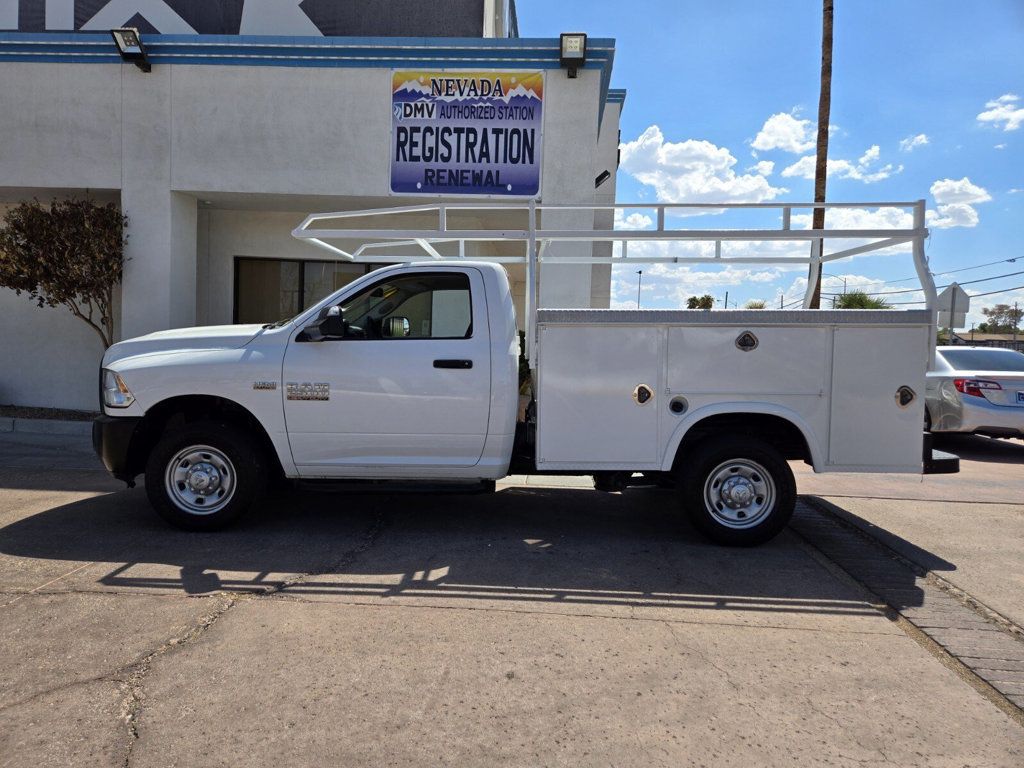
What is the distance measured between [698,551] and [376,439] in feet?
8.10

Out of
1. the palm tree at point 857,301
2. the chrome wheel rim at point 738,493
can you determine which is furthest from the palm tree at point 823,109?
the chrome wheel rim at point 738,493

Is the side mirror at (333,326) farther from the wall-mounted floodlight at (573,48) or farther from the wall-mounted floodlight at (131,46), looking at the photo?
the wall-mounted floodlight at (131,46)

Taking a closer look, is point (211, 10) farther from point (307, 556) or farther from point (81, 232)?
point (307, 556)

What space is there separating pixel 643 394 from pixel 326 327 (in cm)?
226

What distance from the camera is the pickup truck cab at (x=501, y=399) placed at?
17.1ft

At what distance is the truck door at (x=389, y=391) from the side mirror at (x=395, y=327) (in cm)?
1

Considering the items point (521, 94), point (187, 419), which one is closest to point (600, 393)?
point (187, 419)

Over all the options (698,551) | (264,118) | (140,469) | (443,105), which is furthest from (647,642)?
(264,118)

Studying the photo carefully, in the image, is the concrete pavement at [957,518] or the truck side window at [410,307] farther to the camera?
the truck side window at [410,307]

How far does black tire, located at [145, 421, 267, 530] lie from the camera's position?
5410 mm

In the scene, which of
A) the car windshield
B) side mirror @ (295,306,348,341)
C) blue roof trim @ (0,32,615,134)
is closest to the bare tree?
blue roof trim @ (0,32,615,134)

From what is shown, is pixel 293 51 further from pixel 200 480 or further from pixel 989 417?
pixel 989 417

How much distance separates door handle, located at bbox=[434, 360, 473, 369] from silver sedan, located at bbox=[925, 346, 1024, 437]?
6.57 meters

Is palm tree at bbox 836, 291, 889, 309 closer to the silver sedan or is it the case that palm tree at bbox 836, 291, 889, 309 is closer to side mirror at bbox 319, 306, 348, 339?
the silver sedan
